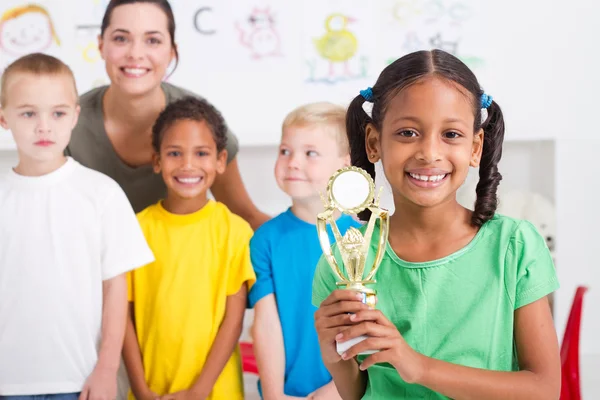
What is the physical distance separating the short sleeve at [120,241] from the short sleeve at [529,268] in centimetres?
154

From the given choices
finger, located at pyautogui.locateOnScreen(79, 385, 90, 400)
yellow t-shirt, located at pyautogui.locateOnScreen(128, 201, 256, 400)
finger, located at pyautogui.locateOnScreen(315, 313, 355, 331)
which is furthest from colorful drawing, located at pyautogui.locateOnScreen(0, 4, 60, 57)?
finger, located at pyautogui.locateOnScreen(315, 313, 355, 331)

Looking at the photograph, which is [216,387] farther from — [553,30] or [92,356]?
[553,30]

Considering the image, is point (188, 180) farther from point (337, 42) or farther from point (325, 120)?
point (337, 42)

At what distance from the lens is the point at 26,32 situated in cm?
427

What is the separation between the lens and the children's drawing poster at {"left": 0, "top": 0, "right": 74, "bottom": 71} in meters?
4.24

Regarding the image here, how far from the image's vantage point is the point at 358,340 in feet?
4.70

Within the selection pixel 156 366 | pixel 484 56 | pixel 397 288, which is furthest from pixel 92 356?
pixel 484 56

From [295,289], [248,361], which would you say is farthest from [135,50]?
[248,361]

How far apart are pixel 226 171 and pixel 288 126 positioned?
0.64 metres

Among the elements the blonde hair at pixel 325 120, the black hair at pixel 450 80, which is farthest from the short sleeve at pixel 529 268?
the blonde hair at pixel 325 120

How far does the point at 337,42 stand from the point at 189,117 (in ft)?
4.82

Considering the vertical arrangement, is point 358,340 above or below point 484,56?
below

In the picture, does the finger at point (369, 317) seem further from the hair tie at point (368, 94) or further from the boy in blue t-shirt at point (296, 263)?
the boy in blue t-shirt at point (296, 263)

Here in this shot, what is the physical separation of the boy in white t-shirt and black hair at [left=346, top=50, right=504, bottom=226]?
1248mm
